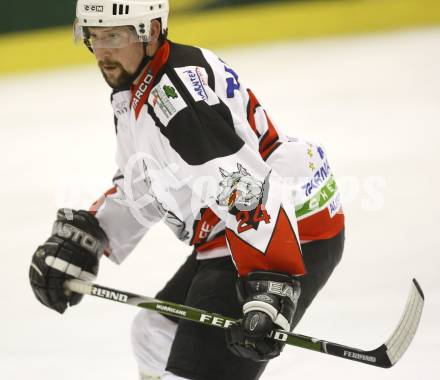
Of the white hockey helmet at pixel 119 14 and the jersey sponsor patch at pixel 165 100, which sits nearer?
the jersey sponsor patch at pixel 165 100

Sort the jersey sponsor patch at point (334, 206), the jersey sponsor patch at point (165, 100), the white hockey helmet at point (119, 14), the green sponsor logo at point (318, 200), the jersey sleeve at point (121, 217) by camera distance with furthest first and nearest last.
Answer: the jersey sleeve at point (121, 217) < the jersey sponsor patch at point (334, 206) < the green sponsor logo at point (318, 200) < the white hockey helmet at point (119, 14) < the jersey sponsor patch at point (165, 100)

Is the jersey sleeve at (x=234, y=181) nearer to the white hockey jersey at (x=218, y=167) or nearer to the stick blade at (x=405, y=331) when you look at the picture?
the white hockey jersey at (x=218, y=167)

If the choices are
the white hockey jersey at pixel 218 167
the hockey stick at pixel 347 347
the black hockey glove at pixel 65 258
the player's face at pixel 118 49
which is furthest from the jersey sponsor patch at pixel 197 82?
the black hockey glove at pixel 65 258

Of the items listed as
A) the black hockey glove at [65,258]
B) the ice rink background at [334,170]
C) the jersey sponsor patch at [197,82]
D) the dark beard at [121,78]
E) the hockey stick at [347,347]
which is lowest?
the ice rink background at [334,170]

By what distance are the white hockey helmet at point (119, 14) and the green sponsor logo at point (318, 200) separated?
2.23 feet

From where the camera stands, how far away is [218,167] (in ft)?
7.32

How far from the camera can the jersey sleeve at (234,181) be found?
2234mm

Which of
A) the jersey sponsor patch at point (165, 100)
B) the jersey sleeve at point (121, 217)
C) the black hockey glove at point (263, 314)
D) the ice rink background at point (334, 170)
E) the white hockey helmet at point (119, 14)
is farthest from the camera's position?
the ice rink background at point (334, 170)

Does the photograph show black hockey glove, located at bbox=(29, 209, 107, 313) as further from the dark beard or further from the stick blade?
the stick blade

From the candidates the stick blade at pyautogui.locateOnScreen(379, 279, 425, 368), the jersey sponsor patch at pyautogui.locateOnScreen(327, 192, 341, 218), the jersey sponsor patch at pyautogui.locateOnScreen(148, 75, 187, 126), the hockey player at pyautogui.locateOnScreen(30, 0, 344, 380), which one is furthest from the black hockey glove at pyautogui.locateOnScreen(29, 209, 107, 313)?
the stick blade at pyautogui.locateOnScreen(379, 279, 425, 368)

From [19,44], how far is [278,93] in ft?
8.81

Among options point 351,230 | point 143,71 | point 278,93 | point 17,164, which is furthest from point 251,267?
point 278,93

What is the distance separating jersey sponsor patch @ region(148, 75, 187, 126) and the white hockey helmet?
168mm

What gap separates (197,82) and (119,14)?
0.30m
